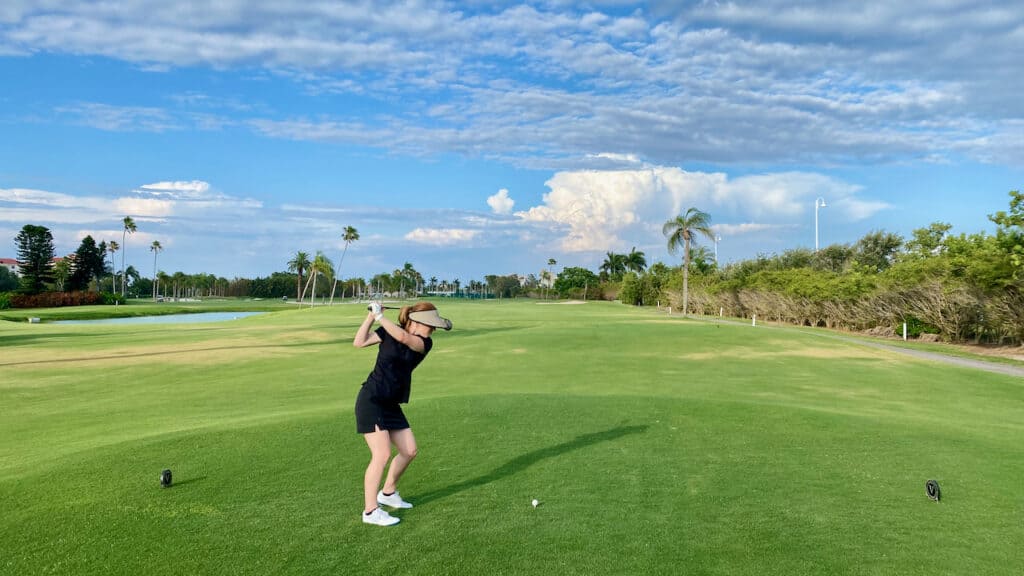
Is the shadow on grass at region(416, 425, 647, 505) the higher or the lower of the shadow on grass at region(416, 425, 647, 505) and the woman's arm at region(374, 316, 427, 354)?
the lower

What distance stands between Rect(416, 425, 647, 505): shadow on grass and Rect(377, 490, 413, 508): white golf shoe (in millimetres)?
264

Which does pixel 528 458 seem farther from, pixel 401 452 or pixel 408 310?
pixel 408 310

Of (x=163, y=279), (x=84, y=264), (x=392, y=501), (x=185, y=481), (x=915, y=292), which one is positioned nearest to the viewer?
(x=392, y=501)

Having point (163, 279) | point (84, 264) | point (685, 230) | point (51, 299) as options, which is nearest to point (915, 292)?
point (685, 230)

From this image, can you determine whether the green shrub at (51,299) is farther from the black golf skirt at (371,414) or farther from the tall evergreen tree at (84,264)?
the black golf skirt at (371,414)

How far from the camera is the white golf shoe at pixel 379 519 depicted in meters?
6.34

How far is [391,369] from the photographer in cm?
648

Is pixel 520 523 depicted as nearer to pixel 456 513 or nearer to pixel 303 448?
pixel 456 513

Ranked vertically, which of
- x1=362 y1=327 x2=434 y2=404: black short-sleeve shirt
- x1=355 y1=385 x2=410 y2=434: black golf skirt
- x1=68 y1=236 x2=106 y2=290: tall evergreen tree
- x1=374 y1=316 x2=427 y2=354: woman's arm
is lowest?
x1=355 y1=385 x2=410 y2=434: black golf skirt

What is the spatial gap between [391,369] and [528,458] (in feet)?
10.2

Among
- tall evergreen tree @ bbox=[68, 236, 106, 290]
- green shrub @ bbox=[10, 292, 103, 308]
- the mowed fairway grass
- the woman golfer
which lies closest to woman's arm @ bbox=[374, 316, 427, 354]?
the woman golfer

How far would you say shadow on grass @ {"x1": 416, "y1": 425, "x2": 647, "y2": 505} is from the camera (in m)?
7.41

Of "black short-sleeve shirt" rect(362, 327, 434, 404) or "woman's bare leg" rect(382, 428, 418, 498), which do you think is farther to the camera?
"woman's bare leg" rect(382, 428, 418, 498)

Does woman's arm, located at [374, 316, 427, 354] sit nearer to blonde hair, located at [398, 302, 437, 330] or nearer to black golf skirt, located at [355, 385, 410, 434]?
blonde hair, located at [398, 302, 437, 330]
